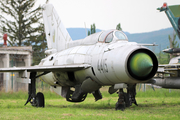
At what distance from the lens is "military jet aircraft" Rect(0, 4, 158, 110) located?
863 centimetres

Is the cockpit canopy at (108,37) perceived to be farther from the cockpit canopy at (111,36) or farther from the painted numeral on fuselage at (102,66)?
the painted numeral on fuselage at (102,66)

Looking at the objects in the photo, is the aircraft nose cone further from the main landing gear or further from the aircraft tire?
the aircraft tire

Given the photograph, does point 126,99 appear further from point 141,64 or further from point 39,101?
point 39,101

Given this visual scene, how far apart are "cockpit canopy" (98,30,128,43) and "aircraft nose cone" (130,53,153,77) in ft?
6.57

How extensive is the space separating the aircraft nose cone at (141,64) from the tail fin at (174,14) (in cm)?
1297

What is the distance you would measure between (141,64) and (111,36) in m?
2.53

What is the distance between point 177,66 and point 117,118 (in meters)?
6.85

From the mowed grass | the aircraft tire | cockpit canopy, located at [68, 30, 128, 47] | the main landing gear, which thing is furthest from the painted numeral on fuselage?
the aircraft tire

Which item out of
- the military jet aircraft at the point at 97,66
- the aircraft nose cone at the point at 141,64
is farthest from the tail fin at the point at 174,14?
the aircraft nose cone at the point at 141,64

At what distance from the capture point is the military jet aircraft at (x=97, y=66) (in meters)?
8.63

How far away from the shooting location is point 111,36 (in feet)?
34.9

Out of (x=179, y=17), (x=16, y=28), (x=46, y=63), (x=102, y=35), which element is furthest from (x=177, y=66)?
(x=16, y=28)

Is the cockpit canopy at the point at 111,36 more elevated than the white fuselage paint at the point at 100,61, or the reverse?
the cockpit canopy at the point at 111,36

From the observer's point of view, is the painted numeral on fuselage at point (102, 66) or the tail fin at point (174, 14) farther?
the tail fin at point (174, 14)
